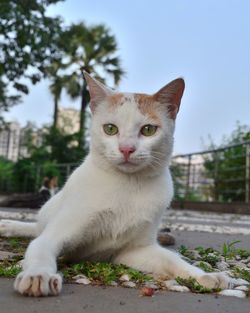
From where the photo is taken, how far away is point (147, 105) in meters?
2.53

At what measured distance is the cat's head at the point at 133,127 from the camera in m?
2.36

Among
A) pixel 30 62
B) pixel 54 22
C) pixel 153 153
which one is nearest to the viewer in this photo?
pixel 153 153

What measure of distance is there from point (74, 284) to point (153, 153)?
81cm

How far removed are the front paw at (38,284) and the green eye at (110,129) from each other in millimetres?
891

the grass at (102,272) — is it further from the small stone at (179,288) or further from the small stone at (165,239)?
the small stone at (165,239)

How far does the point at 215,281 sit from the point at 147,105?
1.00 m

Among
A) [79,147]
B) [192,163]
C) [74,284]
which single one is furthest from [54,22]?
[79,147]

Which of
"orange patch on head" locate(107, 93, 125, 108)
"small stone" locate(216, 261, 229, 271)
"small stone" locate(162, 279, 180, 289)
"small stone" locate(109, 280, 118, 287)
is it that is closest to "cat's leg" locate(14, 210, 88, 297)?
"small stone" locate(109, 280, 118, 287)

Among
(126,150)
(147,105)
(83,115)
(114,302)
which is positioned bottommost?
(114,302)

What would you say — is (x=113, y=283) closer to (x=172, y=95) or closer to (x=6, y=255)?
(x=6, y=255)

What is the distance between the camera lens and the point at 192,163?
1307cm

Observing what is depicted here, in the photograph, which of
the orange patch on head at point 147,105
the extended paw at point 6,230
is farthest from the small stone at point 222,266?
the extended paw at point 6,230

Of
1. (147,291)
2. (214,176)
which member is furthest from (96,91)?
(214,176)

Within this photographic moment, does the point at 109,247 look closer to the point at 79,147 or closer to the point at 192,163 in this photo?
the point at 192,163
